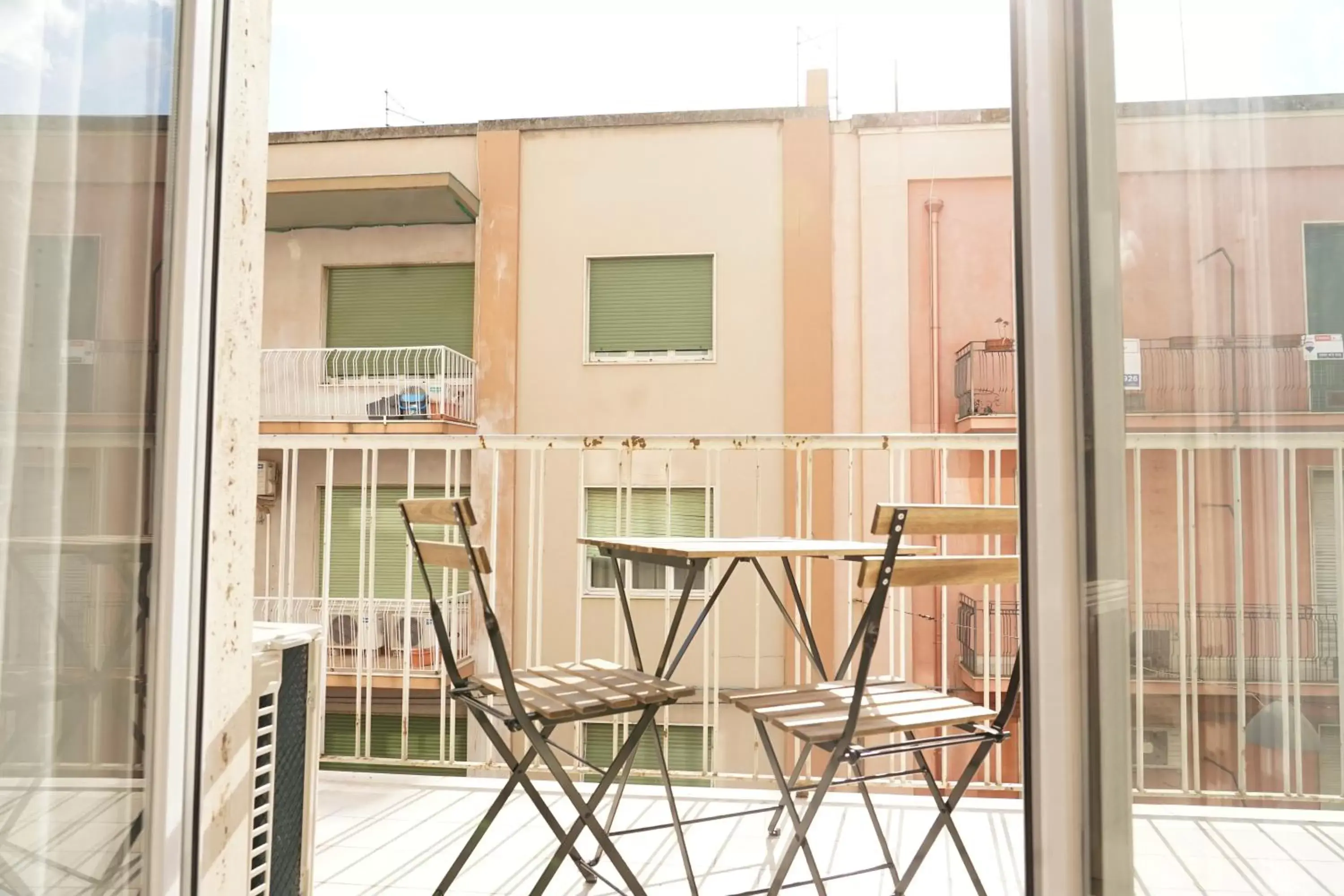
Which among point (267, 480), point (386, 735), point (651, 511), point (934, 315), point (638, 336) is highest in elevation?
point (934, 315)

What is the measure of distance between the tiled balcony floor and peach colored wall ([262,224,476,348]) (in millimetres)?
8482

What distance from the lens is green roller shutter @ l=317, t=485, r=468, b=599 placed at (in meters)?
9.87

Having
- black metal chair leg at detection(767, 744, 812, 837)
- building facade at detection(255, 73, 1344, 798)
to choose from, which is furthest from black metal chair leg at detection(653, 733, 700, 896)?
building facade at detection(255, 73, 1344, 798)

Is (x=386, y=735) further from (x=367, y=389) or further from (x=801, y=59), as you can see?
(x=801, y=59)

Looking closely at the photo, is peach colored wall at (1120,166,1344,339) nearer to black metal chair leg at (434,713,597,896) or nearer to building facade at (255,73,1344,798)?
black metal chair leg at (434,713,597,896)

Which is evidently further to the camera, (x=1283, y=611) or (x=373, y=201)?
(x=373, y=201)

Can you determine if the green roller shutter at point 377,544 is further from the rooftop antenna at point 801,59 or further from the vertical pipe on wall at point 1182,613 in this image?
the vertical pipe on wall at point 1182,613

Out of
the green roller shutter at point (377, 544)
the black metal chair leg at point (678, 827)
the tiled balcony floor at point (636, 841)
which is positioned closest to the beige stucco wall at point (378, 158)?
the green roller shutter at point (377, 544)

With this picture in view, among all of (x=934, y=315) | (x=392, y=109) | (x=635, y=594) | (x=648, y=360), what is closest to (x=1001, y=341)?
(x=934, y=315)

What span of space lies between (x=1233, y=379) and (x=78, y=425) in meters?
1.32

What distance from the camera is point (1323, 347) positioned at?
0.77 m

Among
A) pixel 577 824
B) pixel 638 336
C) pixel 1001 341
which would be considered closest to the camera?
pixel 577 824

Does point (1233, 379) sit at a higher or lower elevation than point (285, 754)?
higher

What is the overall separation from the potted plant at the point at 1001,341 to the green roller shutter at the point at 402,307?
585 centimetres
